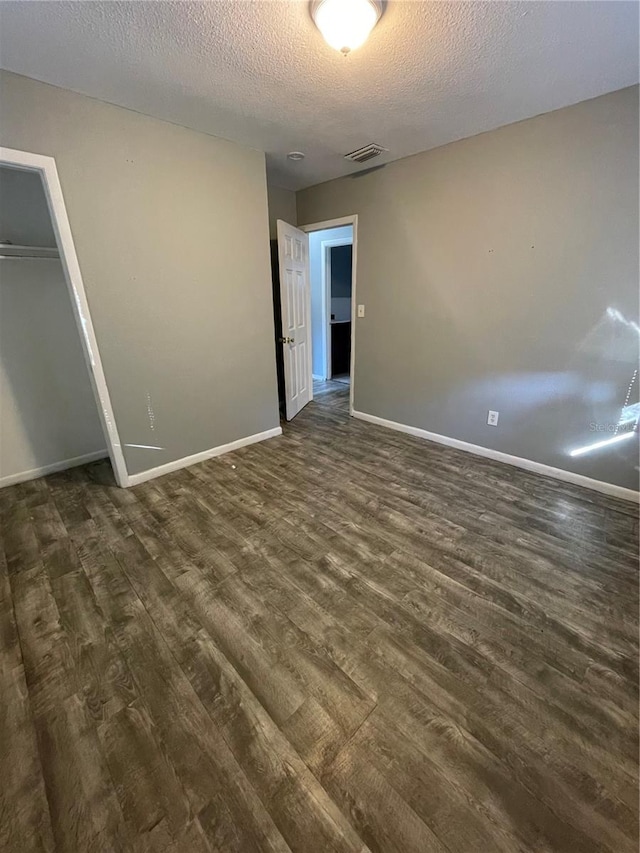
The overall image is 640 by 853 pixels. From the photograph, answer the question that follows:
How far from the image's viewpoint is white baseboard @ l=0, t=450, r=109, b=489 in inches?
104

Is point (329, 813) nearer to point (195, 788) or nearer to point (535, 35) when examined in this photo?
point (195, 788)

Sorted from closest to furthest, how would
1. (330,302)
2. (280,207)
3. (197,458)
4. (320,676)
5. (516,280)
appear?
(320,676)
(516,280)
(197,458)
(280,207)
(330,302)

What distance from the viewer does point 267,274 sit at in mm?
3061

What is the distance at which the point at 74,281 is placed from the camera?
211 centimetres

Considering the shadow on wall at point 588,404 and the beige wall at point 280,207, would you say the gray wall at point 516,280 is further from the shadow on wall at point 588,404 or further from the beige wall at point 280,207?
the beige wall at point 280,207

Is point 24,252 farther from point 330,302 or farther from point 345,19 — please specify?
point 330,302

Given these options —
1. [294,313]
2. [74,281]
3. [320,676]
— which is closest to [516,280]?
[294,313]

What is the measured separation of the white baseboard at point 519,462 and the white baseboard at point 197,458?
1.19 meters

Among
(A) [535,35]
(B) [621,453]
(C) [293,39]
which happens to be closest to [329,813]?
(B) [621,453]

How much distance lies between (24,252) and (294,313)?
2248mm

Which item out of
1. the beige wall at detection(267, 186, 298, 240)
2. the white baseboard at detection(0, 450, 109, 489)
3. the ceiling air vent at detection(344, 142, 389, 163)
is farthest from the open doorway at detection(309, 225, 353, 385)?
the white baseboard at detection(0, 450, 109, 489)

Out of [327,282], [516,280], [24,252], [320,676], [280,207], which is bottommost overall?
[320,676]

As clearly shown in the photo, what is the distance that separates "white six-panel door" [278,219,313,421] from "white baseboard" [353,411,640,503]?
2.98ft

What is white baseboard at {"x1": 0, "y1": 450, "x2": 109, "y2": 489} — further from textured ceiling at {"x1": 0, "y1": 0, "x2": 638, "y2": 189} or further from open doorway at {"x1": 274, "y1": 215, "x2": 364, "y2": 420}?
textured ceiling at {"x1": 0, "y1": 0, "x2": 638, "y2": 189}
